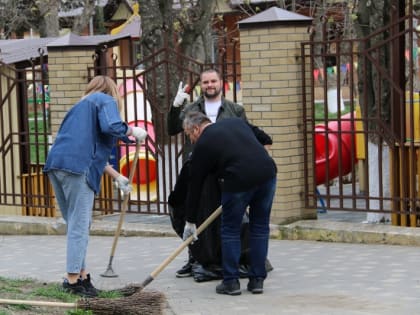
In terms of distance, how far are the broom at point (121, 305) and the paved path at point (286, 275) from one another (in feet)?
1.57

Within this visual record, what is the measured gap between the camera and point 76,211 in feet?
23.9

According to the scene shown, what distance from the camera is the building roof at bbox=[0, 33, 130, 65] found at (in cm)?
1091

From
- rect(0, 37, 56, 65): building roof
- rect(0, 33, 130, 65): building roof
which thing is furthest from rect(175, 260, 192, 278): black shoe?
rect(0, 37, 56, 65): building roof

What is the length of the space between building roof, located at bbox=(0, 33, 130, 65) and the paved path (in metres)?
2.18

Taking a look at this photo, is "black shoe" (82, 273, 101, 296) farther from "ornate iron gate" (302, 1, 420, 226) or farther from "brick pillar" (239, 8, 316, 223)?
"ornate iron gate" (302, 1, 420, 226)

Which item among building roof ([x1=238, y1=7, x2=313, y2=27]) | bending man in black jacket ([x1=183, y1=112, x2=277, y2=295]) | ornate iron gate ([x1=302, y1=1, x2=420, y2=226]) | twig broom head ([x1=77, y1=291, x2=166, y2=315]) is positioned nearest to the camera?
twig broom head ([x1=77, y1=291, x2=166, y2=315])

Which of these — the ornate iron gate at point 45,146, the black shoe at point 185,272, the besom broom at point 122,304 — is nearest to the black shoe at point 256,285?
the black shoe at point 185,272

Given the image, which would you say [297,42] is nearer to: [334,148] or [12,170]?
[334,148]

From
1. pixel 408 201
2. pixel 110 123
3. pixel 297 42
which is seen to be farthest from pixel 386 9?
pixel 110 123

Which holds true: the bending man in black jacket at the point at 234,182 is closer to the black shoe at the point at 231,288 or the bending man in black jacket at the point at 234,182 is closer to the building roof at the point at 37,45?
the black shoe at the point at 231,288

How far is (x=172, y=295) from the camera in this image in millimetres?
7391

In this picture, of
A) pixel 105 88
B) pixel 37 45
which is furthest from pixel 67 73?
pixel 105 88

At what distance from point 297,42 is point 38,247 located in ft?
11.3

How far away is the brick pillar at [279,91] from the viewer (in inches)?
373
